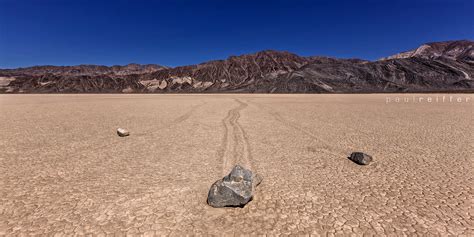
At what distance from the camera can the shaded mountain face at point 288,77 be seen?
8412cm

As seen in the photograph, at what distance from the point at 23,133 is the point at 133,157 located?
247 inches

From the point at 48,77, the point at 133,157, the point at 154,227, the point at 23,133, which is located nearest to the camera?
the point at 154,227

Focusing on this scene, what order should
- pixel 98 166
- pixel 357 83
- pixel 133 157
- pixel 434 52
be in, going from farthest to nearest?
pixel 434 52 < pixel 357 83 < pixel 133 157 < pixel 98 166

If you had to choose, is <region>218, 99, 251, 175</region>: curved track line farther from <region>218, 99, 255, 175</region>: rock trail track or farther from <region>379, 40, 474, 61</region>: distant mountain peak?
<region>379, 40, 474, 61</region>: distant mountain peak

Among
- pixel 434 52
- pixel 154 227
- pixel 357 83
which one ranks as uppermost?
pixel 434 52

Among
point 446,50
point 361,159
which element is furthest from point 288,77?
point 446,50

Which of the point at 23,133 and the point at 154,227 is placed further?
the point at 23,133

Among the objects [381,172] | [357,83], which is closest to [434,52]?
[357,83]

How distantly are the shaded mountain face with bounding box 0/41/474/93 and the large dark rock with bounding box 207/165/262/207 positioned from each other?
8359cm

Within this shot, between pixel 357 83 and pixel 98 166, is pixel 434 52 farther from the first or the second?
pixel 98 166

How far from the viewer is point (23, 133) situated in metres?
9.29

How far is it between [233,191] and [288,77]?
9697 cm

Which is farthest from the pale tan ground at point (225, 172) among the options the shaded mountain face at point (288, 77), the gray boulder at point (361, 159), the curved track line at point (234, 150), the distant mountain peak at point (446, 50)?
the distant mountain peak at point (446, 50)

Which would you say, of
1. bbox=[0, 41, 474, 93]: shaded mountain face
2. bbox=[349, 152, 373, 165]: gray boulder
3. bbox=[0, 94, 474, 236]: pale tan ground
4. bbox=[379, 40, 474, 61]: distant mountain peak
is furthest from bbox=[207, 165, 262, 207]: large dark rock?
bbox=[379, 40, 474, 61]: distant mountain peak
